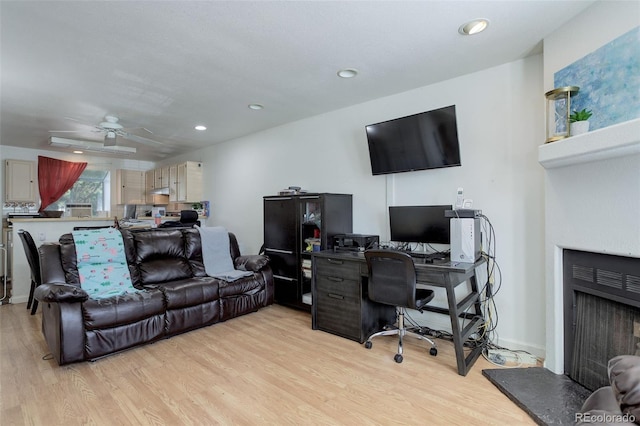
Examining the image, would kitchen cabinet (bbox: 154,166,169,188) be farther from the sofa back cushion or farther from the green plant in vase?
the green plant in vase

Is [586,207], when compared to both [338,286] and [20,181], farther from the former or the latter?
[20,181]

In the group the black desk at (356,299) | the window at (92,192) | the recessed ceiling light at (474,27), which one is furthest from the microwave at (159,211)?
the recessed ceiling light at (474,27)

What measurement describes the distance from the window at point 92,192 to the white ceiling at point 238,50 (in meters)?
3.08

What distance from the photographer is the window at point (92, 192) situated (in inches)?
258

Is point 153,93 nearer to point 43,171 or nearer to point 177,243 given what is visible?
point 177,243

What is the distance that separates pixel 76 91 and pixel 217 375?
124 inches

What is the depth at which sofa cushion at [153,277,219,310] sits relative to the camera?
3105 millimetres

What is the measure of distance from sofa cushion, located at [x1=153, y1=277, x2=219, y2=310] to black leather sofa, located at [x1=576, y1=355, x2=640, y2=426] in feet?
10.1

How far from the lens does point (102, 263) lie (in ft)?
10.5

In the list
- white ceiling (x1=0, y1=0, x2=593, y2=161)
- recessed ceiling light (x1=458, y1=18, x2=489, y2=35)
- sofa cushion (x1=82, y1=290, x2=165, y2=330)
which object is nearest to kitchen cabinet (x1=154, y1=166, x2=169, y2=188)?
white ceiling (x1=0, y1=0, x2=593, y2=161)

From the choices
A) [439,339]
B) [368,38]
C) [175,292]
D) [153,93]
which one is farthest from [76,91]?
[439,339]

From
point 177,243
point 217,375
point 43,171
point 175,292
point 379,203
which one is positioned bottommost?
point 217,375

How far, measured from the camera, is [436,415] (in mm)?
1892

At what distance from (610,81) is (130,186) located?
7.86m
